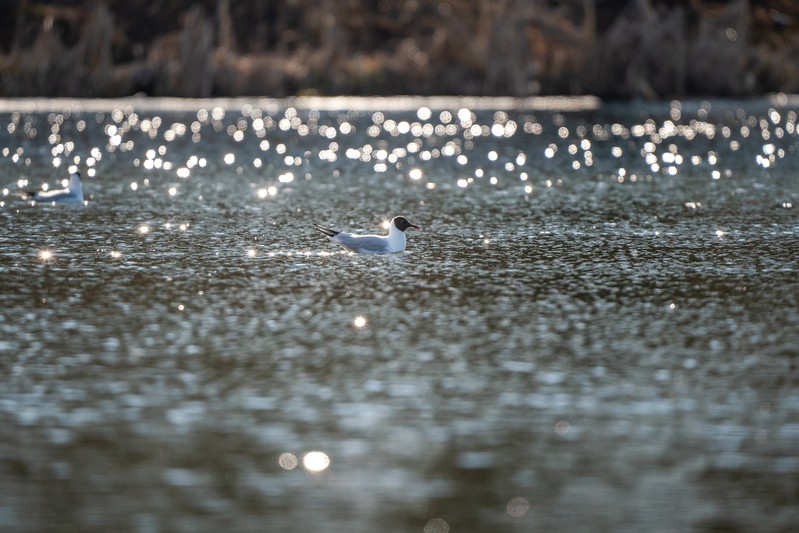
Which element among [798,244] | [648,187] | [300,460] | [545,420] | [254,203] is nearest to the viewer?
[300,460]

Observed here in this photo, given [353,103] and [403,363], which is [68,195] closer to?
[403,363]

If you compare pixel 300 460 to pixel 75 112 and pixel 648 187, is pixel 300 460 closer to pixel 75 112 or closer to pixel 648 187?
pixel 648 187

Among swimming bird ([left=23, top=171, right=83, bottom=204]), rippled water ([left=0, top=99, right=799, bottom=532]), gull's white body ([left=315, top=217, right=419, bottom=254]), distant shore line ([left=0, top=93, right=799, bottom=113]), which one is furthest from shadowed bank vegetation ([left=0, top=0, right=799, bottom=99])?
gull's white body ([left=315, top=217, right=419, bottom=254])

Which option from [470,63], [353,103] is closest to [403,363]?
[470,63]

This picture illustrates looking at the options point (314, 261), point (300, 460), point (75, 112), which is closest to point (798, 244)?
point (314, 261)

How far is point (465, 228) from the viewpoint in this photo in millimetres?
24953

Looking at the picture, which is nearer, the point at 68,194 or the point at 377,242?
the point at 377,242

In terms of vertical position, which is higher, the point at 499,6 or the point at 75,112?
the point at 499,6

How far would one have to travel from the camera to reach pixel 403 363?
1384 cm

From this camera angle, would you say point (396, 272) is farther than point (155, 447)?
Yes

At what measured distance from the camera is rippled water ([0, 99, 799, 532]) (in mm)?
9961

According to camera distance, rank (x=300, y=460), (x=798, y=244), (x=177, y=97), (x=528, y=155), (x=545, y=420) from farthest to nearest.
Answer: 1. (x=177, y=97)
2. (x=528, y=155)
3. (x=798, y=244)
4. (x=545, y=420)
5. (x=300, y=460)

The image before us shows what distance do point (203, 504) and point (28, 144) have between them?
3704 centimetres

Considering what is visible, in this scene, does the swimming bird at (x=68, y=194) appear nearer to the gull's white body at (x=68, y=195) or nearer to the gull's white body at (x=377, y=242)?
the gull's white body at (x=68, y=195)
